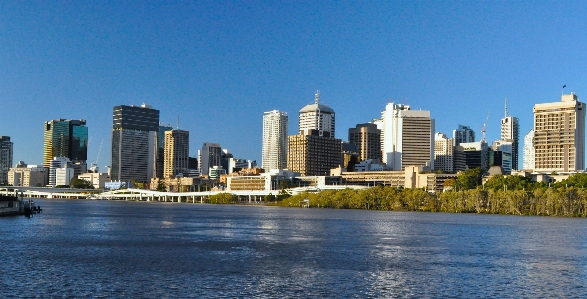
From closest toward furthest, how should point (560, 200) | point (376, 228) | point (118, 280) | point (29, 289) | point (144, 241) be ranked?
point (29, 289) → point (118, 280) → point (144, 241) → point (376, 228) → point (560, 200)

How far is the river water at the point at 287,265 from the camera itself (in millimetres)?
55594

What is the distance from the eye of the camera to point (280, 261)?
238ft

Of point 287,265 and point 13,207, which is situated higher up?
point 13,207

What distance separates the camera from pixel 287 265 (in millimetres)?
69562

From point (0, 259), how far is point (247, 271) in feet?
79.4

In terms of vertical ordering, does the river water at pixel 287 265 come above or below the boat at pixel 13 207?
below

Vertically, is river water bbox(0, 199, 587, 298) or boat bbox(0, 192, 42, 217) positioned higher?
boat bbox(0, 192, 42, 217)

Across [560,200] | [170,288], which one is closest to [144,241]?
[170,288]

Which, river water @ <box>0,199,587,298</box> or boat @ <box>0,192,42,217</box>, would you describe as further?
boat @ <box>0,192,42,217</box>

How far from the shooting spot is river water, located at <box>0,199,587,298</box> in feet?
182

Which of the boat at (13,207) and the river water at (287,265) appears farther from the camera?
the boat at (13,207)

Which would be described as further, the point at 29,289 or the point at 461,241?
the point at 461,241

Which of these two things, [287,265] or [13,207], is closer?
[287,265]

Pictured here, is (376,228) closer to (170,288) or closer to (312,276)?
(312,276)
